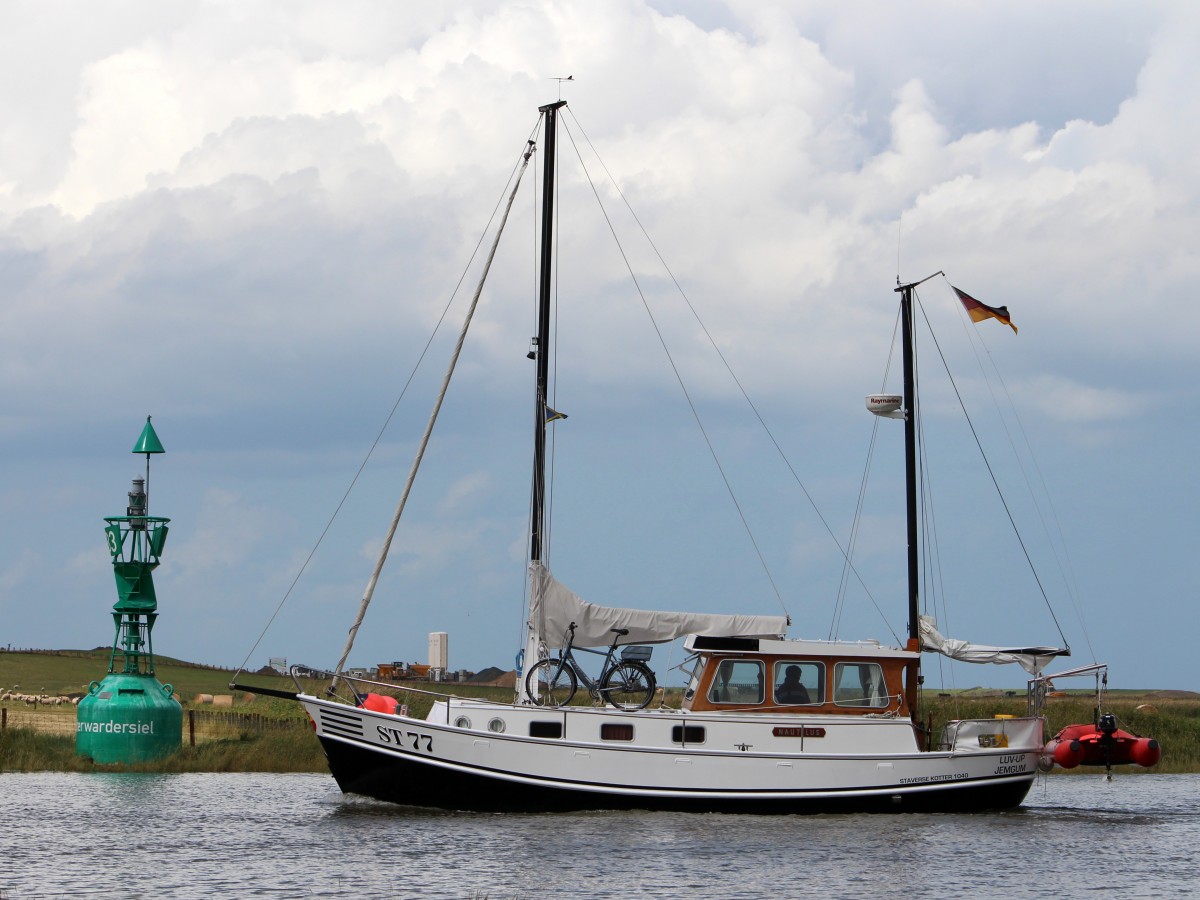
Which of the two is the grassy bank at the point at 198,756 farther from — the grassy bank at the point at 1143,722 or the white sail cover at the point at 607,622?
the grassy bank at the point at 1143,722

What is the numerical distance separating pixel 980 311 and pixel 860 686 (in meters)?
9.75

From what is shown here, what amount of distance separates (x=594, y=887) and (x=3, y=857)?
970 centimetres

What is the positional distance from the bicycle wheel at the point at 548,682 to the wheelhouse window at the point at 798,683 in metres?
3.98

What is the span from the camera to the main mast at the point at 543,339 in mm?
30484

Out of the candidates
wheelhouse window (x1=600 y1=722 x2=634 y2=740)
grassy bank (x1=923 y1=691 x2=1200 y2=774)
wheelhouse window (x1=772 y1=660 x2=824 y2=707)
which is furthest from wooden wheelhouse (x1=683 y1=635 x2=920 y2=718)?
grassy bank (x1=923 y1=691 x2=1200 y2=774)

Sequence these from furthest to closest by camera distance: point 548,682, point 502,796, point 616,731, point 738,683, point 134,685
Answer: point 134,685 < point 738,683 < point 548,682 < point 502,796 < point 616,731

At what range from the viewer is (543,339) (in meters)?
31.0

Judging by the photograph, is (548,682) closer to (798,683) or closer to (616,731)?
(616,731)

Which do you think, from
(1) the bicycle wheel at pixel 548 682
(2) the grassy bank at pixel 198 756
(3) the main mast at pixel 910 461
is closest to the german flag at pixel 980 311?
(3) the main mast at pixel 910 461

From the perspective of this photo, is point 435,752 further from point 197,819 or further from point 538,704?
point 197,819

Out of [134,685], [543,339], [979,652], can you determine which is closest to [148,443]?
[134,685]

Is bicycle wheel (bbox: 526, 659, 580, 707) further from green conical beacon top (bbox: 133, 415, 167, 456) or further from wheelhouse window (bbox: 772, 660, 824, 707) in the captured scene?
green conical beacon top (bbox: 133, 415, 167, 456)

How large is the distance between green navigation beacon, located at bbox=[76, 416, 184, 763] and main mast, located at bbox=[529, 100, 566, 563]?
15.6 meters

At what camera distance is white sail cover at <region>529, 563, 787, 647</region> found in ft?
98.6
